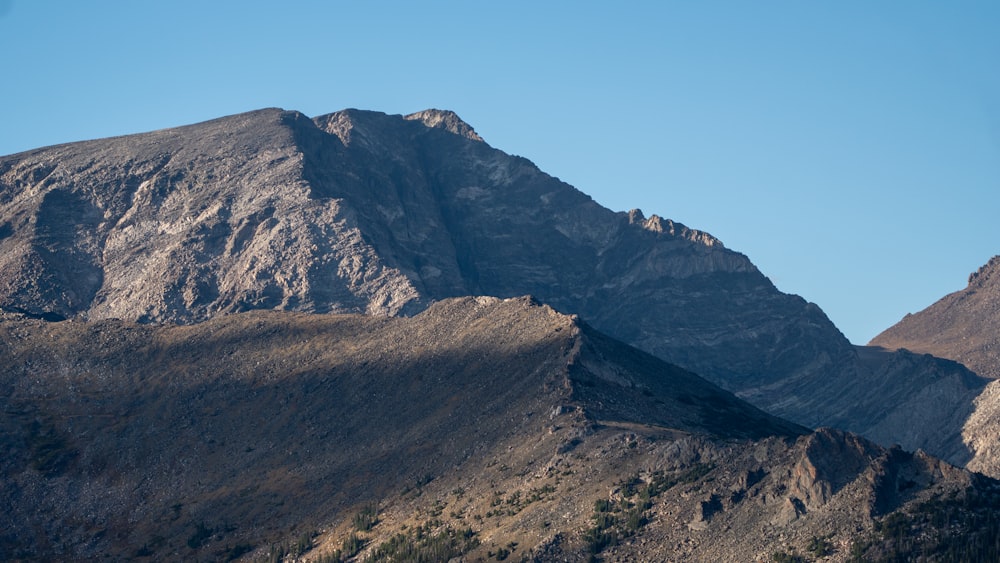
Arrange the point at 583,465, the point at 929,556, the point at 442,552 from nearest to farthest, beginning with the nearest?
the point at 929,556, the point at 442,552, the point at 583,465

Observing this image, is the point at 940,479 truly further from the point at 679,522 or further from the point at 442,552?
the point at 442,552

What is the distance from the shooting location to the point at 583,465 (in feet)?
593

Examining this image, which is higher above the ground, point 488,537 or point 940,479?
point 940,479

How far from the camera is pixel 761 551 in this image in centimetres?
14488

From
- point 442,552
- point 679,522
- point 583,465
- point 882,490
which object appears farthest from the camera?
point 583,465

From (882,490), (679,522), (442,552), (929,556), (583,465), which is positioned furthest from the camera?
(583,465)

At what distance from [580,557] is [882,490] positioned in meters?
29.4

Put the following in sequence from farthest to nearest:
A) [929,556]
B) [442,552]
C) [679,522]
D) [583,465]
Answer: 1. [583,465]
2. [442,552]
3. [679,522]
4. [929,556]

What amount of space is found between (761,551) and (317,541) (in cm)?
6285

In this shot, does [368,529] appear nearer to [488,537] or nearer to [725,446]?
[488,537]

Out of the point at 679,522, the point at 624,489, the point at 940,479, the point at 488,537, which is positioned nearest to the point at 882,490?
the point at 940,479

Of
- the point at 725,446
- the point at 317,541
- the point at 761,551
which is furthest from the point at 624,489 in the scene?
the point at 317,541

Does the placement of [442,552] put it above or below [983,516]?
below

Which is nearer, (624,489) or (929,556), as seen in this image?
(929,556)
